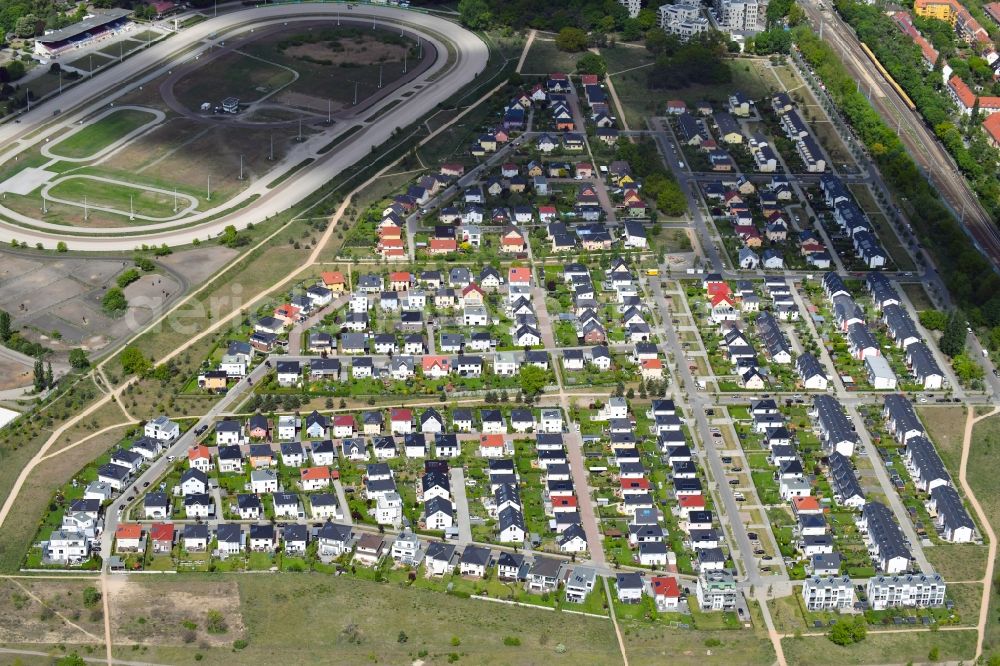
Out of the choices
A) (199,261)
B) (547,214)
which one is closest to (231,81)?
(199,261)

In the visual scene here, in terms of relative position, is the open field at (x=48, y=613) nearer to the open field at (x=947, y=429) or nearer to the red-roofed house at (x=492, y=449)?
the red-roofed house at (x=492, y=449)

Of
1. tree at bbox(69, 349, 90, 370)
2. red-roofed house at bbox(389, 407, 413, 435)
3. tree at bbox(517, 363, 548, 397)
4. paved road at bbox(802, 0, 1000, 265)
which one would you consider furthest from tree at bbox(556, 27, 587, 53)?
tree at bbox(69, 349, 90, 370)

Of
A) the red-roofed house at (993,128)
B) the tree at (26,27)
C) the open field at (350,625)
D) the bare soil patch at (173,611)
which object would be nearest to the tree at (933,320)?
the red-roofed house at (993,128)

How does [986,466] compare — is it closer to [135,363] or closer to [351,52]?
[135,363]

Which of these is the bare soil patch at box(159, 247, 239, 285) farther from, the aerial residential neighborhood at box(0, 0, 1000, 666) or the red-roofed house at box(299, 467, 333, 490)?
the red-roofed house at box(299, 467, 333, 490)

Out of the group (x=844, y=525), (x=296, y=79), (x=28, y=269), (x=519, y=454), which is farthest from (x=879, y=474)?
(x=296, y=79)

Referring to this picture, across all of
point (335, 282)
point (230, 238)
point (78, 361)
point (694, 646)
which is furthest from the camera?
point (230, 238)

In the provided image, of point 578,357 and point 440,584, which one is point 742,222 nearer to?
point 578,357
